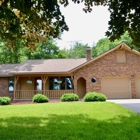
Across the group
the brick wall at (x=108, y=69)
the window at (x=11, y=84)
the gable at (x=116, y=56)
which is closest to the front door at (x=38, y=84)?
the window at (x=11, y=84)

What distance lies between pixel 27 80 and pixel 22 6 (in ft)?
49.8

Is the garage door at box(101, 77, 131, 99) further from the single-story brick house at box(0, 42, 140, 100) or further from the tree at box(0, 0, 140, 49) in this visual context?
the tree at box(0, 0, 140, 49)

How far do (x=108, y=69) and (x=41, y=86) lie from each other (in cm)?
806

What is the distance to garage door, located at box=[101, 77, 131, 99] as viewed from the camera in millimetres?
19109

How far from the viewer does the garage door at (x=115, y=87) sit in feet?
62.7

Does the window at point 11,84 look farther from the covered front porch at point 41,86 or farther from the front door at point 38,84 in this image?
the front door at point 38,84

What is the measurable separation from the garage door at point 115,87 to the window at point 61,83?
3929mm

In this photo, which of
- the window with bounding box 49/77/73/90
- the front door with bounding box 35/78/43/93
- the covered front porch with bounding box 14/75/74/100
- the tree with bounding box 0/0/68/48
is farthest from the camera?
the front door with bounding box 35/78/43/93

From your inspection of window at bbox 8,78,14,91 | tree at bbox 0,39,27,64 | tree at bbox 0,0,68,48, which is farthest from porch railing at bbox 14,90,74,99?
tree at bbox 0,39,27,64

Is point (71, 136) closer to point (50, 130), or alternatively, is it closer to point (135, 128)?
point (50, 130)

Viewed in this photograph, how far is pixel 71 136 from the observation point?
5.06 meters

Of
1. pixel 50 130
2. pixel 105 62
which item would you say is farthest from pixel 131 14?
pixel 105 62

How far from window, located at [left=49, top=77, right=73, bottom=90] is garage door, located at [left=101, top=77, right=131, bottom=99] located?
3929 mm

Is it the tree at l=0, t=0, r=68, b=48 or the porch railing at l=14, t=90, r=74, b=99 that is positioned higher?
the tree at l=0, t=0, r=68, b=48
